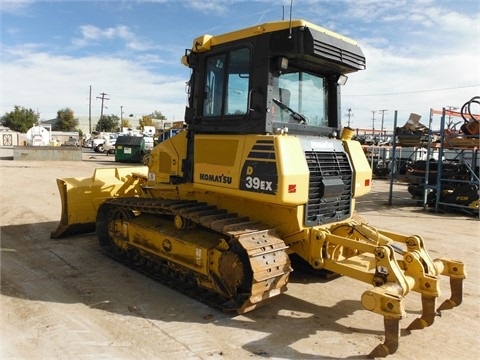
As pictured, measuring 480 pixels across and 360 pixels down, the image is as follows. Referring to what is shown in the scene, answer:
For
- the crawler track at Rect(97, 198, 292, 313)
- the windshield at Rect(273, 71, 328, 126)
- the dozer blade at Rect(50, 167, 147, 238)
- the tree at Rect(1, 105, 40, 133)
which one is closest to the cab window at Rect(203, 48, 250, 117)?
the windshield at Rect(273, 71, 328, 126)

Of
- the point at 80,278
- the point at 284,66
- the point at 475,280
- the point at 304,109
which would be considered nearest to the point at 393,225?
the point at 475,280

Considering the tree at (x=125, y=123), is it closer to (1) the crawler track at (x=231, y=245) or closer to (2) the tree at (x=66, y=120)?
(2) the tree at (x=66, y=120)

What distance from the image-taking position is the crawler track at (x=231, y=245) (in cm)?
426

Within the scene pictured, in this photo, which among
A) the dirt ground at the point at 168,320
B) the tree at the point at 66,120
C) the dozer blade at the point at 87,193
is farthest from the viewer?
the tree at the point at 66,120

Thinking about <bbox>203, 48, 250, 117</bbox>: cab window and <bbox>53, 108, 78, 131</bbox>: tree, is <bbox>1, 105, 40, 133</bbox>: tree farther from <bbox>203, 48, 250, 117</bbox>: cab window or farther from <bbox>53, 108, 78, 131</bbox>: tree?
<bbox>203, 48, 250, 117</bbox>: cab window

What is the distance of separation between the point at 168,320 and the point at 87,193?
372cm

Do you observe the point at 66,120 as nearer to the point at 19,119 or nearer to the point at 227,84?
the point at 19,119

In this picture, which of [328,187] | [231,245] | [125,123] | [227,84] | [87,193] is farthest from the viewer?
[125,123]

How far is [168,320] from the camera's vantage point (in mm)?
4426

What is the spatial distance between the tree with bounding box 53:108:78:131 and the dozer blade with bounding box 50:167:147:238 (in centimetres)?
8047

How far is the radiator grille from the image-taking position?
4.82 meters

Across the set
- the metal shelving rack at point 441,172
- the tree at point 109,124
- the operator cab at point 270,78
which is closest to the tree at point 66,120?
the tree at point 109,124

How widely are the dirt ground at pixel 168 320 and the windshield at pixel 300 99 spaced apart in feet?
A: 7.14

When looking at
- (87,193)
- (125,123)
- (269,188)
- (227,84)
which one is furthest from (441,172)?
(125,123)
